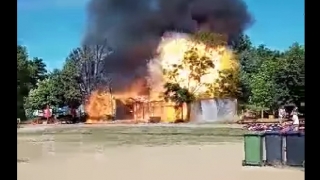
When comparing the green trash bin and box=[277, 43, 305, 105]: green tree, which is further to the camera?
the green trash bin

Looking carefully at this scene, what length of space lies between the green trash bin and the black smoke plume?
1.55 ft

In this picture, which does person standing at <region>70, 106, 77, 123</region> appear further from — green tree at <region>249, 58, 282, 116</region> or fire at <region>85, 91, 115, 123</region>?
green tree at <region>249, 58, 282, 116</region>

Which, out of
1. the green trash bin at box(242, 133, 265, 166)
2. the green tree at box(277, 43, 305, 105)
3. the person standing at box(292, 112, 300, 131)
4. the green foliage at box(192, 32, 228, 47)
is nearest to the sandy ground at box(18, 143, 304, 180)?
the green trash bin at box(242, 133, 265, 166)

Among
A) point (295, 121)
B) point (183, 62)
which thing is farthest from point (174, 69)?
point (295, 121)

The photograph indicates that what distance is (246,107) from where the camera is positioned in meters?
2.23

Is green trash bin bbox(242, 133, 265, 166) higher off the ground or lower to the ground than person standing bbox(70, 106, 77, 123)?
lower

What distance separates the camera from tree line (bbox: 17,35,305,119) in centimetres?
215

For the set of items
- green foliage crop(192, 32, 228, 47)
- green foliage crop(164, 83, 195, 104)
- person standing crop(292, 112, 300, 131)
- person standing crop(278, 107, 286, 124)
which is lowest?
person standing crop(292, 112, 300, 131)

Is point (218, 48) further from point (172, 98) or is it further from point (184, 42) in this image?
point (172, 98)

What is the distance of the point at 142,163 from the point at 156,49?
543 mm

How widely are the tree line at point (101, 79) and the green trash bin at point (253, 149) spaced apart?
16 cm

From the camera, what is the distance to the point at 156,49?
2266 millimetres

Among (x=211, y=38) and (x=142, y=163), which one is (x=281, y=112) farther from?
(x=142, y=163)

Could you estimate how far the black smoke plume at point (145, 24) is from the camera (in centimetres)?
219
